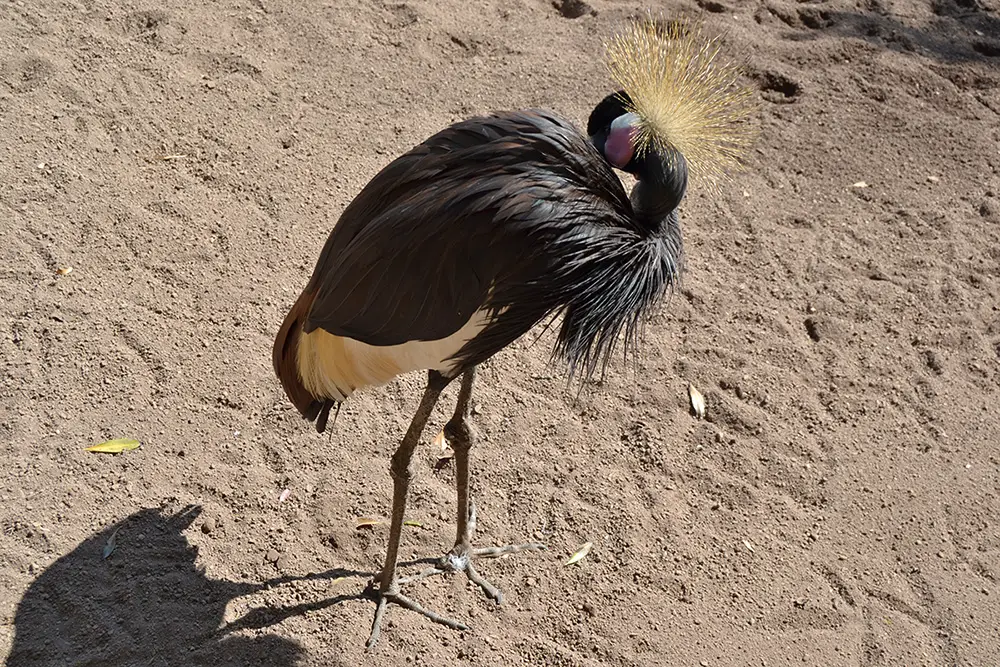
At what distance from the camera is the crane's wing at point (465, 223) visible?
99.6 inches

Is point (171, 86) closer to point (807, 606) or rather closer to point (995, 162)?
point (807, 606)

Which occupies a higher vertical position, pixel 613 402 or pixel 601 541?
pixel 613 402

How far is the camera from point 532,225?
250cm

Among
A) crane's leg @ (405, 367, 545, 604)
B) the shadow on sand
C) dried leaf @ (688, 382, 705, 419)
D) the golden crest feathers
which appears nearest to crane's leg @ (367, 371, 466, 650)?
crane's leg @ (405, 367, 545, 604)

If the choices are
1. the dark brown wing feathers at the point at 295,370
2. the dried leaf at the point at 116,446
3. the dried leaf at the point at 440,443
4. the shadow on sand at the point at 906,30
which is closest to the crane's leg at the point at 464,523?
the dried leaf at the point at 440,443

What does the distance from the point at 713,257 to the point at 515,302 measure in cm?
217

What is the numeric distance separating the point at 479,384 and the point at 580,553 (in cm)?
85

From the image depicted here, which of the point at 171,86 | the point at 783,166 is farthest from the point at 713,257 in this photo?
the point at 171,86

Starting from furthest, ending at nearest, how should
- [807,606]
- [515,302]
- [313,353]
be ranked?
1. [807,606]
2. [313,353]
3. [515,302]

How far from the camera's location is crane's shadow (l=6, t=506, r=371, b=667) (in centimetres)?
298

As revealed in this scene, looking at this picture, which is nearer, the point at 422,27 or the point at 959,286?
the point at 959,286

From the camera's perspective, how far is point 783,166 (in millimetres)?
4926

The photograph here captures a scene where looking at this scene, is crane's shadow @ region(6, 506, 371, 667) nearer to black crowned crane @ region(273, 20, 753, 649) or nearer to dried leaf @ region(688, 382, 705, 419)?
black crowned crane @ region(273, 20, 753, 649)

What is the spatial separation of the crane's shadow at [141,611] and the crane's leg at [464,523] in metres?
0.36
